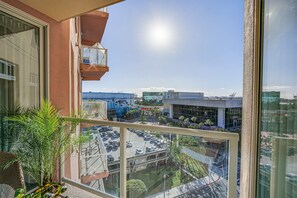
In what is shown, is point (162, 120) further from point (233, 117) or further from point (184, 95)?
point (233, 117)

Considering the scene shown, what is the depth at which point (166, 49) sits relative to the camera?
14.1ft

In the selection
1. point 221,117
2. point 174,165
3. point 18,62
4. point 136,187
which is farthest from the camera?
point 18,62

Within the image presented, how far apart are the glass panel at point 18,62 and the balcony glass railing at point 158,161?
905 mm

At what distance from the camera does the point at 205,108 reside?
207 centimetres

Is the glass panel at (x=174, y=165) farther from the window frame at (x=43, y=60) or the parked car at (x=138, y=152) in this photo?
the window frame at (x=43, y=60)

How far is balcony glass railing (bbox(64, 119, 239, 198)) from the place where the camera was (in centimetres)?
171

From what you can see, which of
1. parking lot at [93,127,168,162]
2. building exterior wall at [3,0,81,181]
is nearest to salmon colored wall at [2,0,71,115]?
building exterior wall at [3,0,81,181]

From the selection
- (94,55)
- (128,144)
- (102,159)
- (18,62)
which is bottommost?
(102,159)

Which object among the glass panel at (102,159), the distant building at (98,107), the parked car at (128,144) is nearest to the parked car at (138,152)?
the parked car at (128,144)

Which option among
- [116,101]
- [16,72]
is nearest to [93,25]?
[116,101]

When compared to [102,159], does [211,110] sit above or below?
above

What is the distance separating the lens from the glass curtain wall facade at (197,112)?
1887 mm

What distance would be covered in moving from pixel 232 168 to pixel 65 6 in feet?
9.30

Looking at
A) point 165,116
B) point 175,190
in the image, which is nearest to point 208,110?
point 165,116
